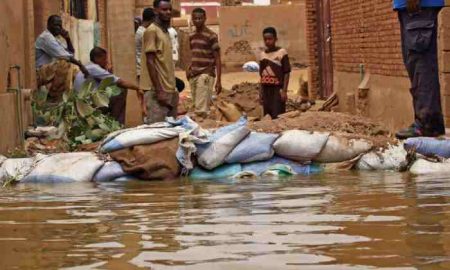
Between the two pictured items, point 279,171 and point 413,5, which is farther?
point 413,5

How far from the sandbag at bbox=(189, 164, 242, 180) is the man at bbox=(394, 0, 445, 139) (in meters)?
1.34

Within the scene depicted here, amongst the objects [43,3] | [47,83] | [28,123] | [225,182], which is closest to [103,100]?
[28,123]

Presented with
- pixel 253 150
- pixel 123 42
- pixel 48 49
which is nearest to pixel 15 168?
pixel 253 150

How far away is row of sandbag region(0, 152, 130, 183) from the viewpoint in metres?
7.37

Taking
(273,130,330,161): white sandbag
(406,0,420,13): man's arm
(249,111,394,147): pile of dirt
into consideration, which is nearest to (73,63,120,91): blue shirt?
(249,111,394,147): pile of dirt

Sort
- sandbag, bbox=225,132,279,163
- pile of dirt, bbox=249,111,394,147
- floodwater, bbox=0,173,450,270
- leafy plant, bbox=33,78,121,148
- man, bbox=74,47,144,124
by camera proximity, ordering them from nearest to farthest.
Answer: floodwater, bbox=0,173,450,270 → sandbag, bbox=225,132,279,163 → pile of dirt, bbox=249,111,394,147 → leafy plant, bbox=33,78,121,148 → man, bbox=74,47,144,124

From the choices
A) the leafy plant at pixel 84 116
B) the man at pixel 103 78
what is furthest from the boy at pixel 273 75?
the leafy plant at pixel 84 116

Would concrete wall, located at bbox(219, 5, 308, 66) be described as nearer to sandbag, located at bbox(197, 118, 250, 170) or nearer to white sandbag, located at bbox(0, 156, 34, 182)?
white sandbag, located at bbox(0, 156, 34, 182)

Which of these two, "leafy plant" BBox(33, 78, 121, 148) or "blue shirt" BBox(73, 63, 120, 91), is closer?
"leafy plant" BBox(33, 78, 121, 148)

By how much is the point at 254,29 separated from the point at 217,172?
81.6 feet

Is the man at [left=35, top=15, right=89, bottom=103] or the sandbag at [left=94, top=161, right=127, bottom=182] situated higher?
the man at [left=35, top=15, right=89, bottom=103]

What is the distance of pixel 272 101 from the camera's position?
1187cm

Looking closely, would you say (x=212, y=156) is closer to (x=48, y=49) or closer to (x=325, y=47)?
(x=48, y=49)

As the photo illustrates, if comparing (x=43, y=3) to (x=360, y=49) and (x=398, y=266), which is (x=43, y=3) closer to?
(x=360, y=49)
